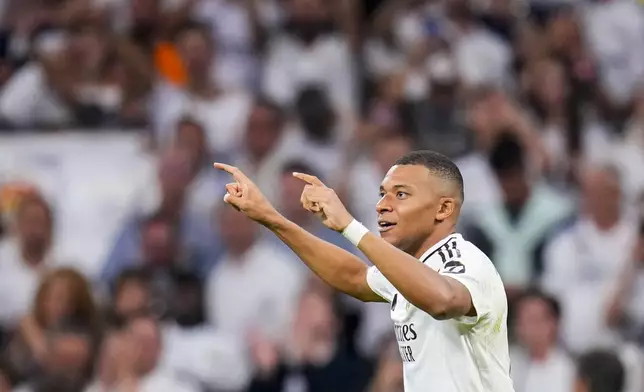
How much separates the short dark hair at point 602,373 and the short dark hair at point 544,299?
35 centimetres

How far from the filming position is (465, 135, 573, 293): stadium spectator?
902 centimetres

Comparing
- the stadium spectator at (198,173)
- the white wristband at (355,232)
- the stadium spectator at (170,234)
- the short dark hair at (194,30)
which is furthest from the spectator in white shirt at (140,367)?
the white wristband at (355,232)

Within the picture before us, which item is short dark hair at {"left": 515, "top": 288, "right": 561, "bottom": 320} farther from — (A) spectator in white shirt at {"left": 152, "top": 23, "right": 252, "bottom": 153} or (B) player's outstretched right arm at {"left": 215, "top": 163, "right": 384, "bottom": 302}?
(B) player's outstretched right arm at {"left": 215, "top": 163, "right": 384, "bottom": 302}

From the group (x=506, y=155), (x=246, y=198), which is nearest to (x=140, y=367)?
(x=506, y=155)

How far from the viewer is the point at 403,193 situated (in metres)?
4.85

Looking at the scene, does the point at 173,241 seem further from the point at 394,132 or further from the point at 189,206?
the point at 394,132

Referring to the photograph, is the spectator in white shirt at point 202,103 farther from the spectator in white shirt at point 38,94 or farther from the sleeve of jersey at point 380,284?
the sleeve of jersey at point 380,284

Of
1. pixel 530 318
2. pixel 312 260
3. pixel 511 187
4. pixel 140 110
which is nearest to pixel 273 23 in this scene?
pixel 140 110

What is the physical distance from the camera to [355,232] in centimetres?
448

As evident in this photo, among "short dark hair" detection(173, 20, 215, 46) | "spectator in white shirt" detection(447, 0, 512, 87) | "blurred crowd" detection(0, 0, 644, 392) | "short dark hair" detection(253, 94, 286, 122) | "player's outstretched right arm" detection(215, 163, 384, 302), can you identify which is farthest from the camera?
"spectator in white shirt" detection(447, 0, 512, 87)

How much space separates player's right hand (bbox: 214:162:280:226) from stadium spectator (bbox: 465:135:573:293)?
4.11m

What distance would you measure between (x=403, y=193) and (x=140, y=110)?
5.81m

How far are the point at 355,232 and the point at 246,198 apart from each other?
61cm

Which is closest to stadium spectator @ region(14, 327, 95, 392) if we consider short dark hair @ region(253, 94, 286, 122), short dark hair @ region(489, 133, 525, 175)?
short dark hair @ region(253, 94, 286, 122)
